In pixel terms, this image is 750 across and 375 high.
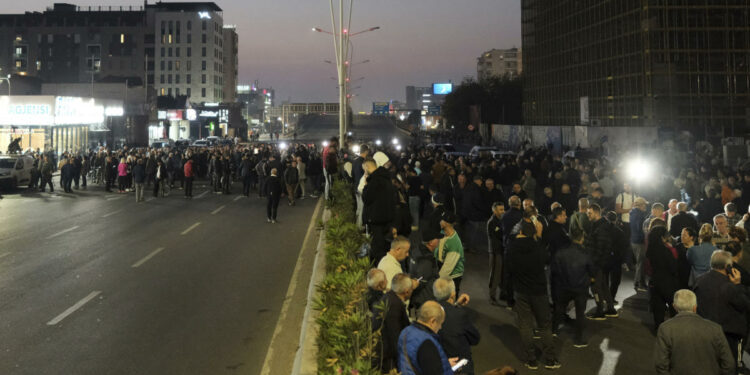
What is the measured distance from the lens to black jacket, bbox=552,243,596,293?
8445mm

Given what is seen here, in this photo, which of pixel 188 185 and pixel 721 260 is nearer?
pixel 721 260

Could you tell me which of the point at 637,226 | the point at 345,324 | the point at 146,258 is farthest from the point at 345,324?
the point at 146,258

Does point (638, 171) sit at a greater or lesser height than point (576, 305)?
greater

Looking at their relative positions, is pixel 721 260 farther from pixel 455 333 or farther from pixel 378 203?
pixel 378 203

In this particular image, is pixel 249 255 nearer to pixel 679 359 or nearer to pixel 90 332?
pixel 90 332

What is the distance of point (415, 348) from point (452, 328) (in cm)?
111

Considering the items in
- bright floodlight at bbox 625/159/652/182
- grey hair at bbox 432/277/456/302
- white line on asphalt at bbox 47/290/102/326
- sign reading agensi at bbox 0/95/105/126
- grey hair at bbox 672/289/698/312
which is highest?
sign reading agensi at bbox 0/95/105/126

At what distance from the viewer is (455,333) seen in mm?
5922

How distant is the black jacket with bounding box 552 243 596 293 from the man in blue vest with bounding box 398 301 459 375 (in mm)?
4056

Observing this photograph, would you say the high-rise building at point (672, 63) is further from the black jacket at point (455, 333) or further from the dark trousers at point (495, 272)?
the black jacket at point (455, 333)

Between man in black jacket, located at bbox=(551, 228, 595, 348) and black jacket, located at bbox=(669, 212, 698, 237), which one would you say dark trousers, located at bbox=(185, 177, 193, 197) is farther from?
man in black jacket, located at bbox=(551, 228, 595, 348)

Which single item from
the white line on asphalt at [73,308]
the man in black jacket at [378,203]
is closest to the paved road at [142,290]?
the white line on asphalt at [73,308]

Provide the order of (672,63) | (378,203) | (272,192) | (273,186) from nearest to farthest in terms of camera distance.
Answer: (378,203)
(273,186)
(272,192)
(672,63)

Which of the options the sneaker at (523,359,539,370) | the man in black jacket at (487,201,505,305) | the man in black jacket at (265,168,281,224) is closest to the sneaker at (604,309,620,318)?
the man in black jacket at (487,201,505,305)
